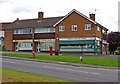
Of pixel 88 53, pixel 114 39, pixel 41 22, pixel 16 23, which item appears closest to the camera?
pixel 88 53

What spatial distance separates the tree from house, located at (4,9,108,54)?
608 cm

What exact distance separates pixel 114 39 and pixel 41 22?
19.7 meters

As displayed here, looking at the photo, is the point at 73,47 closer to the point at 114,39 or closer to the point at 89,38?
the point at 89,38

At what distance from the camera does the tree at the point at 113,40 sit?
73.1 meters

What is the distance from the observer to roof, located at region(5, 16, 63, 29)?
6178 centimetres

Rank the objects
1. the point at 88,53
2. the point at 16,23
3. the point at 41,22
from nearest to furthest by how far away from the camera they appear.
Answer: the point at 88,53 → the point at 41,22 → the point at 16,23

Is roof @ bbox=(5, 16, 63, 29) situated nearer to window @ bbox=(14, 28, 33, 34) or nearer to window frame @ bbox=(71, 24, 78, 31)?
window @ bbox=(14, 28, 33, 34)

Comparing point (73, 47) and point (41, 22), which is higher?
point (41, 22)

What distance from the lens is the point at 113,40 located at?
7388cm

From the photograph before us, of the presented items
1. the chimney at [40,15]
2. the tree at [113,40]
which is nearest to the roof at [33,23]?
the chimney at [40,15]

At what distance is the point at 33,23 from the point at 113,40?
68.0 feet

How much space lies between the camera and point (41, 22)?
209 ft

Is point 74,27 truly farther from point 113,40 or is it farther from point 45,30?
point 113,40

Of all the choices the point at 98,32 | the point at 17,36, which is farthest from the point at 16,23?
the point at 98,32
